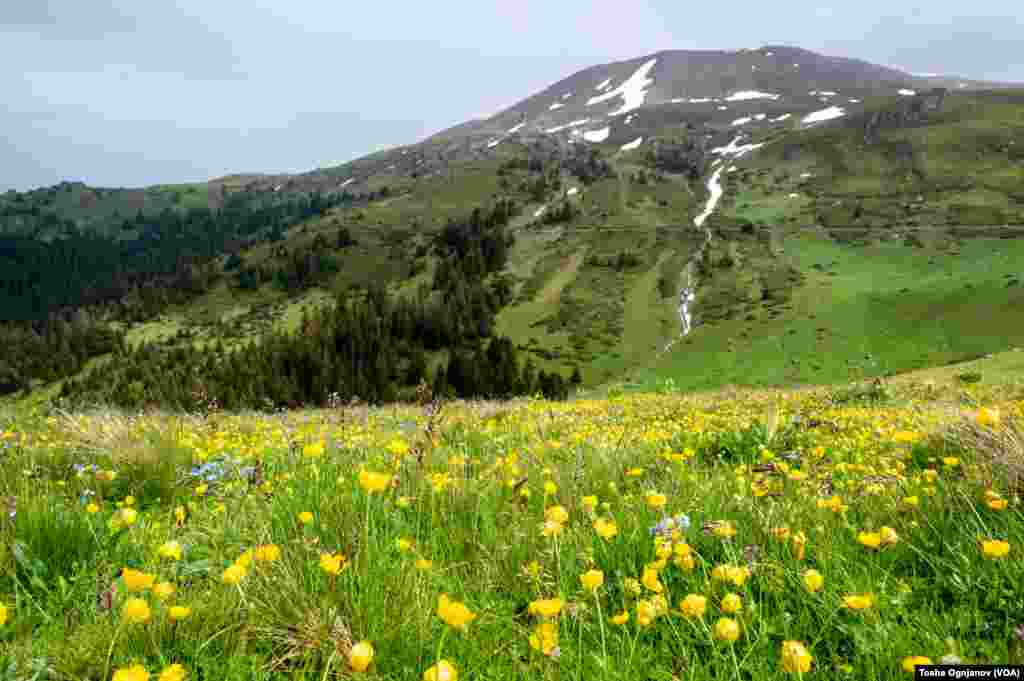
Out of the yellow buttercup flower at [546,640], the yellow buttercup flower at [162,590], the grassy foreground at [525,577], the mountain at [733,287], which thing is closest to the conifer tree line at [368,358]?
the mountain at [733,287]

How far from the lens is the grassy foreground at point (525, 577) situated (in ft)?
6.70

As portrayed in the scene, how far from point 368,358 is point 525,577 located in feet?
450

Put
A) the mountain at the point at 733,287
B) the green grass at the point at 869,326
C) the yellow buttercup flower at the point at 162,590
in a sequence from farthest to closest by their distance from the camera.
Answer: the mountain at the point at 733,287
the green grass at the point at 869,326
the yellow buttercup flower at the point at 162,590

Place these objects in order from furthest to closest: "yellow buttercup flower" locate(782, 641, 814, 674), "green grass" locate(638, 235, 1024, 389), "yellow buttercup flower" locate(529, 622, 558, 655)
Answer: "green grass" locate(638, 235, 1024, 389)
"yellow buttercup flower" locate(529, 622, 558, 655)
"yellow buttercup flower" locate(782, 641, 814, 674)

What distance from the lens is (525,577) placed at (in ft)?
9.35

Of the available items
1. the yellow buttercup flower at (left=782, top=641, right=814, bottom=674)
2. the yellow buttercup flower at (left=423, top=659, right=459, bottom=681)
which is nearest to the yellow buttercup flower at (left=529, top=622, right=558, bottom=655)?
the yellow buttercup flower at (left=423, top=659, right=459, bottom=681)

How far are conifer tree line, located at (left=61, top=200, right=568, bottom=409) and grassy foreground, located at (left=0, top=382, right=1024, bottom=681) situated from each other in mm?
92873

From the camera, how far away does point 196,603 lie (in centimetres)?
225

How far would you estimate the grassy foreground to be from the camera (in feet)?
6.70

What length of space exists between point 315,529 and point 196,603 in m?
0.69

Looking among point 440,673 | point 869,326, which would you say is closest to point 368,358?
point 869,326

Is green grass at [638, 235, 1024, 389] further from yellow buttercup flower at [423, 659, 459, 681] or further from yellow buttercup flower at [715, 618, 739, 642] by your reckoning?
yellow buttercup flower at [423, 659, 459, 681]

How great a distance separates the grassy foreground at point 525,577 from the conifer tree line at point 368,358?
92873 mm

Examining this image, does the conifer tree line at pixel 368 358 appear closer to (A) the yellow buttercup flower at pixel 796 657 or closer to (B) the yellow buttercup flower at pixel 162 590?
(B) the yellow buttercup flower at pixel 162 590
